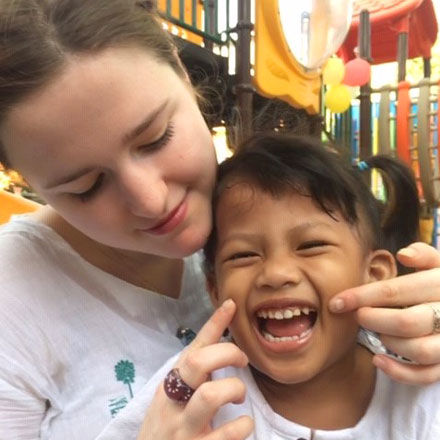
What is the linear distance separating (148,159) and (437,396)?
1.80 feet

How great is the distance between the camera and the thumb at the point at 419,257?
2.38 ft

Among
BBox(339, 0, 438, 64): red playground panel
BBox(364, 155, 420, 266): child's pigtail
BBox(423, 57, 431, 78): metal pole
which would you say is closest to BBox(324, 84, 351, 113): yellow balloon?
BBox(339, 0, 438, 64): red playground panel

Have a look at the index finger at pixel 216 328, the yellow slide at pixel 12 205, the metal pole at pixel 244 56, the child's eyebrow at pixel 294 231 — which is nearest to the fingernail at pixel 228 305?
the index finger at pixel 216 328

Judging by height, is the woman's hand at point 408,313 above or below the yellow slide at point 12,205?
above

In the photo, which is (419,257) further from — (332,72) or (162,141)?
(332,72)

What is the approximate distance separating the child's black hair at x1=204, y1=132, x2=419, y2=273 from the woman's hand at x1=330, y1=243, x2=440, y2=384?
0.15m

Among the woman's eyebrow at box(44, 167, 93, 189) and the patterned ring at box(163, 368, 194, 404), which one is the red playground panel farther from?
the patterned ring at box(163, 368, 194, 404)

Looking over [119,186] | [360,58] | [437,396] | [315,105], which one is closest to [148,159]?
[119,186]

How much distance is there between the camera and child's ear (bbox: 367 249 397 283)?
2.91 ft

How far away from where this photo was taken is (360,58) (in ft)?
9.82

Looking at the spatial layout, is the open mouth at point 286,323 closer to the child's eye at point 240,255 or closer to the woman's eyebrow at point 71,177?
the child's eye at point 240,255

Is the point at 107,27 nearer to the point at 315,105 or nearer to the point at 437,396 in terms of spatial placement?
the point at 437,396

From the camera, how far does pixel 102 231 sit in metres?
0.83

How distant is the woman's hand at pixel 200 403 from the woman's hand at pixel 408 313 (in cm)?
18
